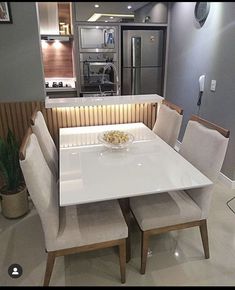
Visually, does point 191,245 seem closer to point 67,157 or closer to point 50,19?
point 67,157

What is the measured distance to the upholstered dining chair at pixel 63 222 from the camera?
1367 millimetres

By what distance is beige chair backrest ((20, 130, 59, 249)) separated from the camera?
131 centimetres

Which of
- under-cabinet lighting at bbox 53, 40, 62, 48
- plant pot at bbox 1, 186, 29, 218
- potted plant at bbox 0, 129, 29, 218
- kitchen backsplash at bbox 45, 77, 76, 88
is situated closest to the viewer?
potted plant at bbox 0, 129, 29, 218

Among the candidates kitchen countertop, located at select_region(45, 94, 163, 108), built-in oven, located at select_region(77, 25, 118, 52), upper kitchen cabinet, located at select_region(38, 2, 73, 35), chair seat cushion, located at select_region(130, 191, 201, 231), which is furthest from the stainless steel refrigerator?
chair seat cushion, located at select_region(130, 191, 201, 231)

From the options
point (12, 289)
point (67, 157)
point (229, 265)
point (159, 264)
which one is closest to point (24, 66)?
point (67, 157)

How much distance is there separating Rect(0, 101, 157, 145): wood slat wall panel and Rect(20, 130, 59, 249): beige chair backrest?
104cm

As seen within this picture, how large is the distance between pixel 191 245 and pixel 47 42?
13.0ft

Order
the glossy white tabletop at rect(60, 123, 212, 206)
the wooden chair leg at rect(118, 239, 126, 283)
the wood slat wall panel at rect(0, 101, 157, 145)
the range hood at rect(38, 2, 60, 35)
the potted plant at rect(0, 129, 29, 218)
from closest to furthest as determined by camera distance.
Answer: the glossy white tabletop at rect(60, 123, 212, 206)
the wooden chair leg at rect(118, 239, 126, 283)
the potted plant at rect(0, 129, 29, 218)
the wood slat wall panel at rect(0, 101, 157, 145)
the range hood at rect(38, 2, 60, 35)

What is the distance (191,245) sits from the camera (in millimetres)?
1994

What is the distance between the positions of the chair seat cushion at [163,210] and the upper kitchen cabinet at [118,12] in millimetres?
3360

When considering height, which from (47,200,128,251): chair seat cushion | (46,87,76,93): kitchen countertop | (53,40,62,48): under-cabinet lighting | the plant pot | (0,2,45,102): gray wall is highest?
(53,40,62,48): under-cabinet lighting

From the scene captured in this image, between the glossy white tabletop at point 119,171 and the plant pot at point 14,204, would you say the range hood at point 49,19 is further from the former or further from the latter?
the plant pot at point 14,204

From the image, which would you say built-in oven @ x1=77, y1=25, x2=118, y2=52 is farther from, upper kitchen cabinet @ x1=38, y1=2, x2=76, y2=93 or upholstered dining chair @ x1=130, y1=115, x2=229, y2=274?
upholstered dining chair @ x1=130, y1=115, x2=229, y2=274

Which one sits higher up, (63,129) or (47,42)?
(47,42)
